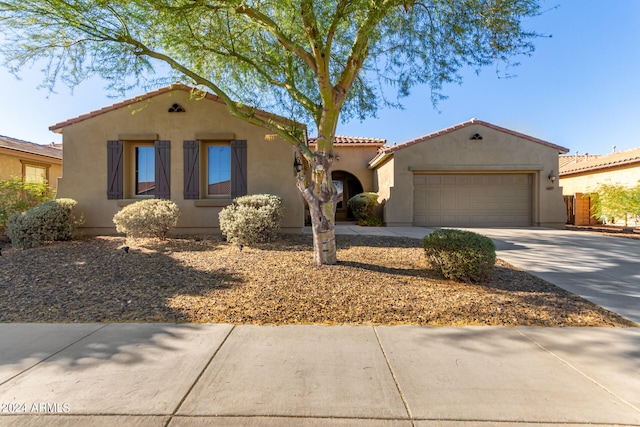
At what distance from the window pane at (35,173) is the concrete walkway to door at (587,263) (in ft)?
62.8

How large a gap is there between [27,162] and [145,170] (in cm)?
879

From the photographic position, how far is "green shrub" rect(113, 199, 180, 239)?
26.3ft

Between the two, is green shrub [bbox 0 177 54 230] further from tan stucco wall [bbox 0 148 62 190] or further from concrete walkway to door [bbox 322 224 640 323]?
concrete walkway to door [bbox 322 224 640 323]

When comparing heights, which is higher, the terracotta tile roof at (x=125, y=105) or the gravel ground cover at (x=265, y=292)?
the terracotta tile roof at (x=125, y=105)

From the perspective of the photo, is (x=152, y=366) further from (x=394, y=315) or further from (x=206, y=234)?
(x=206, y=234)

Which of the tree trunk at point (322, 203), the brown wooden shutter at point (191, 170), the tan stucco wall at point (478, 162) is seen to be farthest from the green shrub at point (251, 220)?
the tan stucco wall at point (478, 162)

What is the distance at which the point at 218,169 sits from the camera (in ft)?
33.2

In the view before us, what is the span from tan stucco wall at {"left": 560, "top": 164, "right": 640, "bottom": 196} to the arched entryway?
1156cm

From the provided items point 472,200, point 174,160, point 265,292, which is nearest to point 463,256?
point 265,292

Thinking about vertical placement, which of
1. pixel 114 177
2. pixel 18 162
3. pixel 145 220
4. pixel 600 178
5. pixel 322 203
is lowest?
pixel 145 220

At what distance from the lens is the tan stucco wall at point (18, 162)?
13.1 metres

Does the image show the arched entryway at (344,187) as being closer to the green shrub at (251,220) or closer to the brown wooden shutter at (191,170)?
the brown wooden shutter at (191,170)

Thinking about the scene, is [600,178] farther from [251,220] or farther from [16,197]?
[16,197]

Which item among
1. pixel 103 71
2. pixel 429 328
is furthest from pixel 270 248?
pixel 103 71
